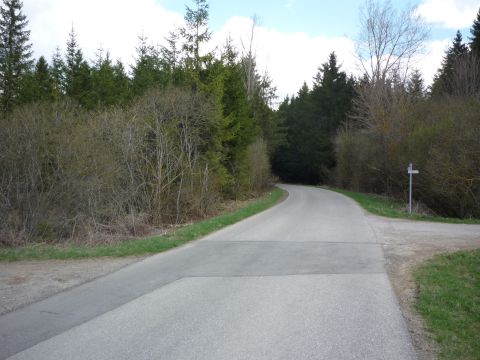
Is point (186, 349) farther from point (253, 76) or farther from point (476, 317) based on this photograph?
point (253, 76)

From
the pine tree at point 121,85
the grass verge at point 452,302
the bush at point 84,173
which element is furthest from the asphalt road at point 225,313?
the pine tree at point 121,85

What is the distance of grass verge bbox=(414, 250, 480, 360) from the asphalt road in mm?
416

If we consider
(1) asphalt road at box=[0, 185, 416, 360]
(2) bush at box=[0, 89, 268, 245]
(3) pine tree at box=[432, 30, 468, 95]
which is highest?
(3) pine tree at box=[432, 30, 468, 95]

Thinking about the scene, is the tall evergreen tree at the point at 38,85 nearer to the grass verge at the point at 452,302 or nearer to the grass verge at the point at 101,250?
the grass verge at the point at 101,250

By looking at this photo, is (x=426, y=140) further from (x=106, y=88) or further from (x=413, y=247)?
(x=106, y=88)

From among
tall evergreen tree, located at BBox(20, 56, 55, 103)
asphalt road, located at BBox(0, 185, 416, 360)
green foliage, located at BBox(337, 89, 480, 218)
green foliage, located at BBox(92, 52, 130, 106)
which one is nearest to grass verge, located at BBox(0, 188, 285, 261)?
asphalt road, located at BBox(0, 185, 416, 360)

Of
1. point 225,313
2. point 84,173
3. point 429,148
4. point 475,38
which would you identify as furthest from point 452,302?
point 475,38

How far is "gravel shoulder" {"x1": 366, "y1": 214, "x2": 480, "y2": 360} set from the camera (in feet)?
17.0

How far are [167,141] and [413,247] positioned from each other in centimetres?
1052

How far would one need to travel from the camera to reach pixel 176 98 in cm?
1825

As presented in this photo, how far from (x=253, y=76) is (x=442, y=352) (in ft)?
132

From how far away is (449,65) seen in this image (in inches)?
1551

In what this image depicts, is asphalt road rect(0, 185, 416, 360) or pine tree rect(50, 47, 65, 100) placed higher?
pine tree rect(50, 47, 65, 100)

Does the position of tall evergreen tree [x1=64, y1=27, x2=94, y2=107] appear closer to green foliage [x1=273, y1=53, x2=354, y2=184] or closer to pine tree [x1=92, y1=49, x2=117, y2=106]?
pine tree [x1=92, y1=49, x2=117, y2=106]
